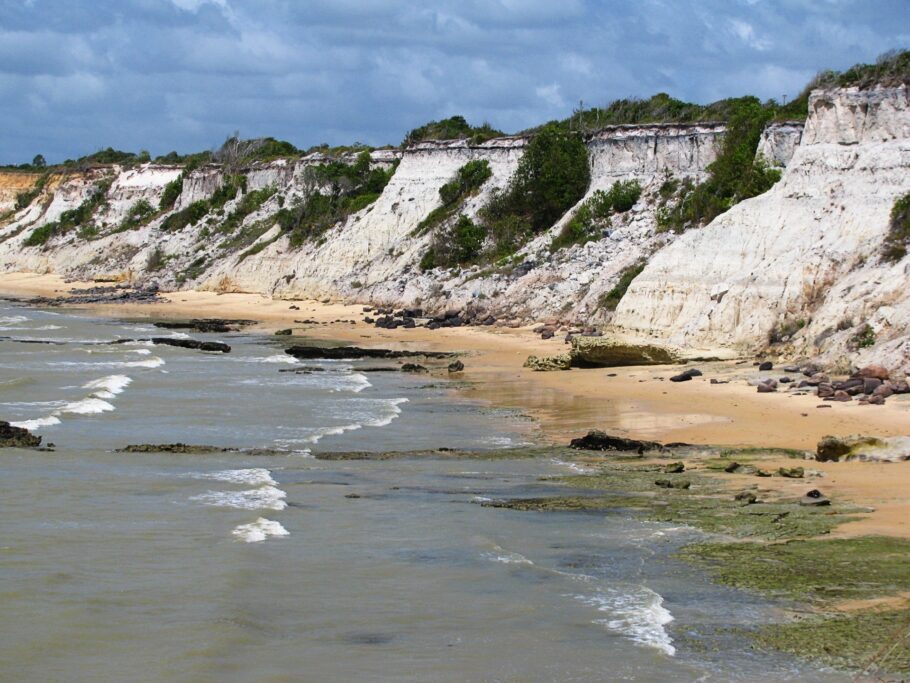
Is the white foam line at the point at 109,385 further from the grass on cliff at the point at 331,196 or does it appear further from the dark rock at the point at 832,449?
the grass on cliff at the point at 331,196

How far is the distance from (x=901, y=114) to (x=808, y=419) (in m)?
14.1

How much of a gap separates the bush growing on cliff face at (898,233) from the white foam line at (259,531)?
18821mm

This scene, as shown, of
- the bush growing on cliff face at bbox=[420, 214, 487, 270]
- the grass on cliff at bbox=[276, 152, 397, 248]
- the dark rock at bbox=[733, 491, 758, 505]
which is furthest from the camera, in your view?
the grass on cliff at bbox=[276, 152, 397, 248]

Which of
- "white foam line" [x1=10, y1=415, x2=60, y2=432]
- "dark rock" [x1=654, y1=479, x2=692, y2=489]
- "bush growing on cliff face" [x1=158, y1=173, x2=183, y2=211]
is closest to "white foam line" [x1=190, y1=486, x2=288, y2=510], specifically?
"dark rock" [x1=654, y1=479, x2=692, y2=489]

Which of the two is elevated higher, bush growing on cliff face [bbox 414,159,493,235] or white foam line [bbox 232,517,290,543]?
bush growing on cliff face [bbox 414,159,493,235]

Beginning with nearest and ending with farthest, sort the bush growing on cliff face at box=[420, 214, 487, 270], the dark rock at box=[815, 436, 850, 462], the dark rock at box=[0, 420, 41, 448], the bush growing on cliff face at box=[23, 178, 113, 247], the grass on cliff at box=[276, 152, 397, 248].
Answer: the dark rock at box=[815, 436, 850, 462] < the dark rock at box=[0, 420, 41, 448] < the bush growing on cliff face at box=[420, 214, 487, 270] < the grass on cliff at box=[276, 152, 397, 248] < the bush growing on cliff face at box=[23, 178, 113, 247]

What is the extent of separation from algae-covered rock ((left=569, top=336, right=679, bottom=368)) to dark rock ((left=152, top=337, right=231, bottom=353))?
493 inches

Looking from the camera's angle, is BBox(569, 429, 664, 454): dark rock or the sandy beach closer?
the sandy beach

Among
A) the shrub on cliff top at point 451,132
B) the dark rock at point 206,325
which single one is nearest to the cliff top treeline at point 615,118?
the shrub on cliff top at point 451,132

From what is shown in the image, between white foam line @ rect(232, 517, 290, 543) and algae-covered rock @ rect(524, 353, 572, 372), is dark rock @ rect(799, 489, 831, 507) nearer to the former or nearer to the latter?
white foam line @ rect(232, 517, 290, 543)

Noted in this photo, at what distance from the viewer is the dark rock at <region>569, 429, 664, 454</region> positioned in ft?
62.2

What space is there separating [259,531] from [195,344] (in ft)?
90.2

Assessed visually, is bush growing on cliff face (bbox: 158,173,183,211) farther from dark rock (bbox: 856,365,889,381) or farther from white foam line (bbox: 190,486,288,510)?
white foam line (bbox: 190,486,288,510)

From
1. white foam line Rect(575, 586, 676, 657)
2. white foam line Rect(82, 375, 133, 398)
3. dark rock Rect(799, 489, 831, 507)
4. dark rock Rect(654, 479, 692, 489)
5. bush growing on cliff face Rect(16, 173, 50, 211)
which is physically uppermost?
bush growing on cliff face Rect(16, 173, 50, 211)
